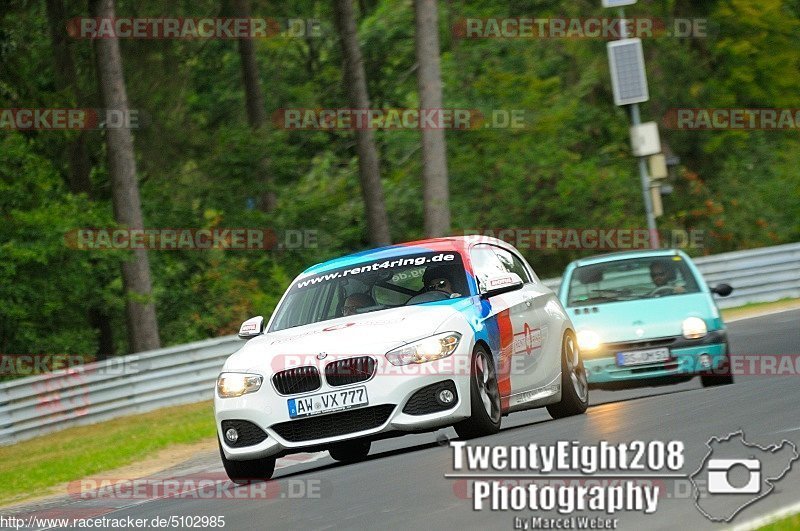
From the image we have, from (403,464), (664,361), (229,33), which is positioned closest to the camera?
(403,464)

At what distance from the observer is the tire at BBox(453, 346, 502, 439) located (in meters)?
11.4

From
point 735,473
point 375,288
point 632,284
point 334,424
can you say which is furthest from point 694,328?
point 735,473

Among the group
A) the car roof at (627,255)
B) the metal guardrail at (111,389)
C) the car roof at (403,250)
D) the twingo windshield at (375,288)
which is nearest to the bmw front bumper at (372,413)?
the twingo windshield at (375,288)

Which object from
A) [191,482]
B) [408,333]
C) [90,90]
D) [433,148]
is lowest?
[191,482]

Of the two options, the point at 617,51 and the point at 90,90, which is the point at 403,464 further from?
the point at 90,90

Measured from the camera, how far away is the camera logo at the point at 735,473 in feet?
27.0

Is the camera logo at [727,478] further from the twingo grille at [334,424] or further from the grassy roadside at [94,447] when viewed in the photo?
the grassy roadside at [94,447]

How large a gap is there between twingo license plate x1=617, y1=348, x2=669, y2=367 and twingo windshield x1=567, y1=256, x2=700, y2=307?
1.06m

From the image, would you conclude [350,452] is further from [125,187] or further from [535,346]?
[125,187]

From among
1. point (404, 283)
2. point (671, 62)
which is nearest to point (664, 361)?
point (404, 283)

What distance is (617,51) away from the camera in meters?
30.2

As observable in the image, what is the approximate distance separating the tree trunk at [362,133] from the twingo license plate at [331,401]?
79.7ft

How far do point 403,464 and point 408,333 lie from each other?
95 cm

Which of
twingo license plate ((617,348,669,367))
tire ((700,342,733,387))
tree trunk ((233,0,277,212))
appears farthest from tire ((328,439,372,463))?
tree trunk ((233,0,277,212))
